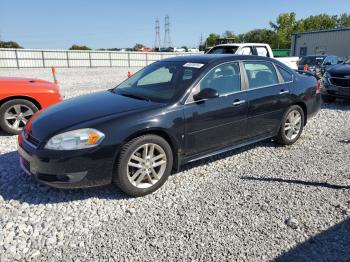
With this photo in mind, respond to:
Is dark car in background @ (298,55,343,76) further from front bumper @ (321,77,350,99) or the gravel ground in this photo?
the gravel ground

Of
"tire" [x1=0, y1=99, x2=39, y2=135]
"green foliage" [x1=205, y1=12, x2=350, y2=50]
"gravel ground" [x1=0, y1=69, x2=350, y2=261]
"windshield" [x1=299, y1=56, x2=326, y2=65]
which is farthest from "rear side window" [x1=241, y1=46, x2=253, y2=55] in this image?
"green foliage" [x1=205, y1=12, x2=350, y2=50]

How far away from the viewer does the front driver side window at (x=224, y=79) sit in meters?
4.25

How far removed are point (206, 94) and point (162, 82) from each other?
0.83 m

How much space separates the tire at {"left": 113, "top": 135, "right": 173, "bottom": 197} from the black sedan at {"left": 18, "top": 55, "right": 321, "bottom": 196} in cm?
1

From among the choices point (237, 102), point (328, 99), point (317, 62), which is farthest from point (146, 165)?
point (317, 62)

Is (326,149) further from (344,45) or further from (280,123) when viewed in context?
(344,45)

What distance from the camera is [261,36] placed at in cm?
8850

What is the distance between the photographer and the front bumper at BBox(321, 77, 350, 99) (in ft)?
29.1

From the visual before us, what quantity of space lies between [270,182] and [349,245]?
1340mm

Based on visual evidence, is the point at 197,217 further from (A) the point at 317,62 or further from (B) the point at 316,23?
(B) the point at 316,23

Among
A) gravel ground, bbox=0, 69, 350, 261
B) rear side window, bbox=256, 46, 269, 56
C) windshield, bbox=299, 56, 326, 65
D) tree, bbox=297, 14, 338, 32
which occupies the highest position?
tree, bbox=297, 14, 338, 32

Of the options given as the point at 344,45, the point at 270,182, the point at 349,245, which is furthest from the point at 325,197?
the point at 344,45

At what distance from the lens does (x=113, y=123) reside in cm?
347

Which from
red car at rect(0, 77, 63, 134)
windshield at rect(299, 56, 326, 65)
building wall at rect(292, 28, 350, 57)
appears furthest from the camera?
building wall at rect(292, 28, 350, 57)
